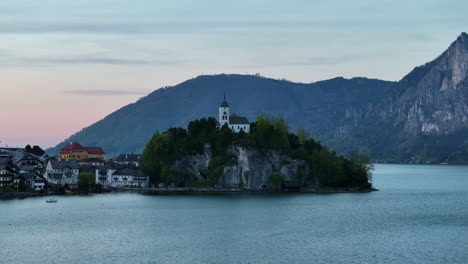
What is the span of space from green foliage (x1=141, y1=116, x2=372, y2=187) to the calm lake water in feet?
59.3

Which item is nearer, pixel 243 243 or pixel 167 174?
pixel 243 243

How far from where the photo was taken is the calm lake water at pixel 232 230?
62844 mm

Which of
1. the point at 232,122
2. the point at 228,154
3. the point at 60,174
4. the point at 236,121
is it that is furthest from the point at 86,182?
the point at 236,121

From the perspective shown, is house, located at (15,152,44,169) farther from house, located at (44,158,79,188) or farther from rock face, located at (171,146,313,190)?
rock face, located at (171,146,313,190)

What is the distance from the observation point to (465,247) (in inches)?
2672

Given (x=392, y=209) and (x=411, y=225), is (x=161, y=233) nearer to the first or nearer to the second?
(x=411, y=225)

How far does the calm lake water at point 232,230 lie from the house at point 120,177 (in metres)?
24.3

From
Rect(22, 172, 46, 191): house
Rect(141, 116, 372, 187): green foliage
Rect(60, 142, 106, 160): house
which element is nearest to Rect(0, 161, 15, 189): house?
Rect(22, 172, 46, 191): house

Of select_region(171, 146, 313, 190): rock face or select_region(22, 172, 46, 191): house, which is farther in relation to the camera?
select_region(171, 146, 313, 190): rock face

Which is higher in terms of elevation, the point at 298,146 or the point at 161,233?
the point at 298,146

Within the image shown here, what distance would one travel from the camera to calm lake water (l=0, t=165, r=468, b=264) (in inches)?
2474

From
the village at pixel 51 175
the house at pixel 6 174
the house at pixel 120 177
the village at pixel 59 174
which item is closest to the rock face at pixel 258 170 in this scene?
the village at pixel 59 174

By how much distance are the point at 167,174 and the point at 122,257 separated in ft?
249

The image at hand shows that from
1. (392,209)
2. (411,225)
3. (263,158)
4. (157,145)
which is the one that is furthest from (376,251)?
(157,145)
